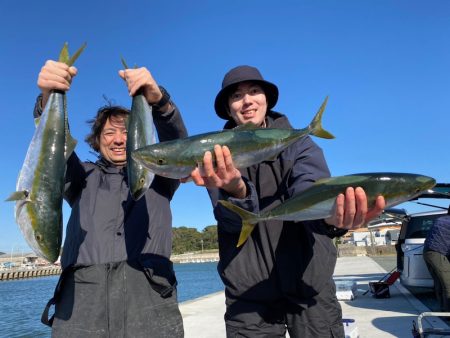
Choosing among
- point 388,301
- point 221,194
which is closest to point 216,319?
point 388,301

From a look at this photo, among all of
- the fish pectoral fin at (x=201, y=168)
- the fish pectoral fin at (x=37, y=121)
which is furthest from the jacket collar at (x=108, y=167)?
the fish pectoral fin at (x=201, y=168)

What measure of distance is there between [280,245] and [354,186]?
92cm

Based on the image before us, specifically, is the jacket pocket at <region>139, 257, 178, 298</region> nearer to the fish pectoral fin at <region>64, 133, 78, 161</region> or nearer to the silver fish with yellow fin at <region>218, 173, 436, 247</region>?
the fish pectoral fin at <region>64, 133, 78, 161</region>

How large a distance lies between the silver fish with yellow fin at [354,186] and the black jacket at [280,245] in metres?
0.31

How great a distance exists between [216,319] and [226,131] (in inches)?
329

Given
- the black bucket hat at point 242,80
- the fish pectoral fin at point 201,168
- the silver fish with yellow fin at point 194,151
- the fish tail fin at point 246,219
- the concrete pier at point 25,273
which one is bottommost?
the concrete pier at point 25,273

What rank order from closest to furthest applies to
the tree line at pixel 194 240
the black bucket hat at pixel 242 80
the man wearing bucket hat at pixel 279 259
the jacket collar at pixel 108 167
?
the man wearing bucket hat at pixel 279 259
the black bucket hat at pixel 242 80
the jacket collar at pixel 108 167
the tree line at pixel 194 240

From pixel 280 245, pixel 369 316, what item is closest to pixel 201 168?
pixel 280 245

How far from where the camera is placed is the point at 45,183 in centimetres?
291

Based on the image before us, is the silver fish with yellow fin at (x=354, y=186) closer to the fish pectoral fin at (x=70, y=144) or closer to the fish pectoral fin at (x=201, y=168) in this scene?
the fish pectoral fin at (x=201, y=168)

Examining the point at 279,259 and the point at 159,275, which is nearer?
the point at 279,259

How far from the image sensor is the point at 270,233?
3.20 m

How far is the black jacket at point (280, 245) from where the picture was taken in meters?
3.04

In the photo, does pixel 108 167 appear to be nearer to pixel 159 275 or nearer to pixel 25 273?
pixel 159 275
